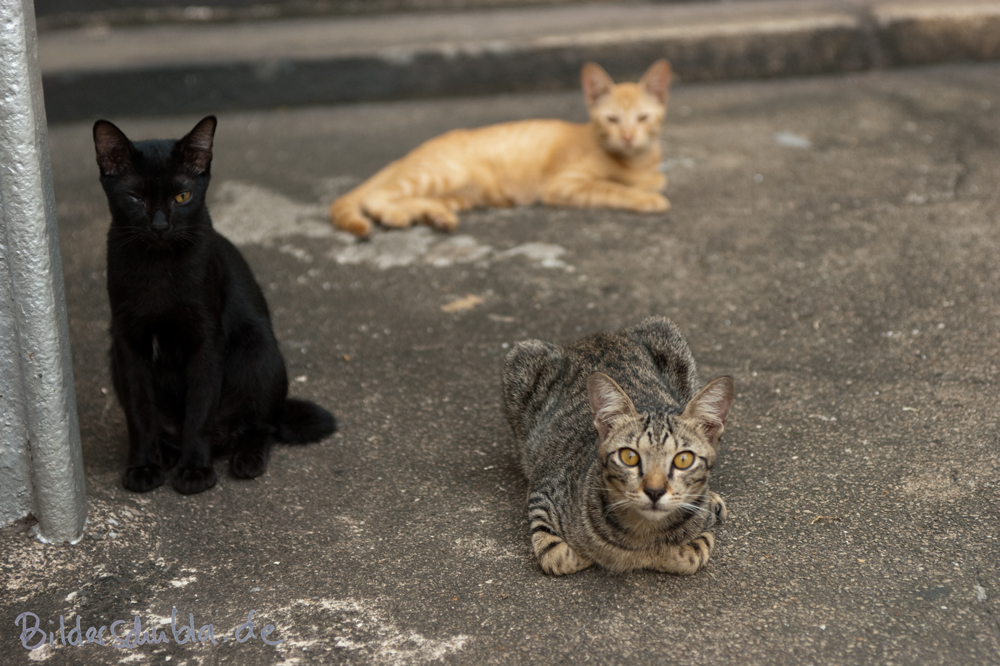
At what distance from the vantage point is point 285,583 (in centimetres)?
290

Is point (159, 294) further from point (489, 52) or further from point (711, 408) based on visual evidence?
point (489, 52)

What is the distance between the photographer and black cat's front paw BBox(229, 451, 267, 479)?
3.40 m

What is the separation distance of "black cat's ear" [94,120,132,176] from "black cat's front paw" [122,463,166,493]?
1046mm

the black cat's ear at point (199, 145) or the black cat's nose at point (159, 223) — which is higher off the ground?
the black cat's ear at point (199, 145)

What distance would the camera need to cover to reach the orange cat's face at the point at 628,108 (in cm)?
596

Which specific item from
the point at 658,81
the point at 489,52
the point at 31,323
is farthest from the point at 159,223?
the point at 489,52

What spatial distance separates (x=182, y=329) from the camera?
3.19 m

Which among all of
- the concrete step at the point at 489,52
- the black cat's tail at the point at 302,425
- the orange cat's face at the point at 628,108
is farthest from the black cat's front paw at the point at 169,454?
the concrete step at the point at 489,52

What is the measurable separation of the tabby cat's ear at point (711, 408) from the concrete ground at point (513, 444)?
47 centimetres

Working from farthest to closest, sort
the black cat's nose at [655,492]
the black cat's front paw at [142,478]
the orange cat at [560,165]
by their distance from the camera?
the orange cat at [560,165]
the black cat's front paw at [142,478]
the black cat's nose at [655,492]

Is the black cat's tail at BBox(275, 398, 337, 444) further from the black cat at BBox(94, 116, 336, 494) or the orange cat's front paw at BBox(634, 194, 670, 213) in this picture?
the orange cat's front paw at BBox(634, 194, 670, 213)

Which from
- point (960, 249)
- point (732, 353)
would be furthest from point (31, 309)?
point (960, 249)

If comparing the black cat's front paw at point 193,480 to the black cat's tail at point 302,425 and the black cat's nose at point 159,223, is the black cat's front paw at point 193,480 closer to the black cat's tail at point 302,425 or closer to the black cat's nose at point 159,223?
the black cat's tail at point 302,425

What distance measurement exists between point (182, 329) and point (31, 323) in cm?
51
